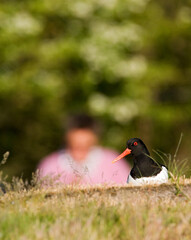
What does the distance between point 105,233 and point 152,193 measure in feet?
3.83

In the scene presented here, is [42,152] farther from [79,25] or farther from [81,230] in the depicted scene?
[81,230]

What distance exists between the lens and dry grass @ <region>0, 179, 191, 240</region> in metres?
3.19

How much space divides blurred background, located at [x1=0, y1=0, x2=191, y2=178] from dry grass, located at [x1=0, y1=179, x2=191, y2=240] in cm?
1136

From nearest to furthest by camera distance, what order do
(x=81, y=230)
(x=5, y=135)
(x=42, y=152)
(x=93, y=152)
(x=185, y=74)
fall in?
(x=81, y=230)
(x=93, y=152)
(x=42, y=152)
(x=5, y=135)
(x=185, y=74)

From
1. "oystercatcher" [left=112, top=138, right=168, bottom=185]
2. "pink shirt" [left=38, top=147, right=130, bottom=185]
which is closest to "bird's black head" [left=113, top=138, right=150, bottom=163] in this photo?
"oystercatcher" [left=112, top=138, right=168, bottom=185]

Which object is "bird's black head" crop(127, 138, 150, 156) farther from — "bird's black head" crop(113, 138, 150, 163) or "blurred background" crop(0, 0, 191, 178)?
"blurred background" crop(0, 0, 191, 178)

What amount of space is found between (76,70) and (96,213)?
16.2 meters

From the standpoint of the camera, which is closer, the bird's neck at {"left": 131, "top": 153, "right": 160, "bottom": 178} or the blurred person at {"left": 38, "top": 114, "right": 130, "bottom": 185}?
the bird's neck at {"left": 131, "top": 153, "right": 160, "bottom": 178}

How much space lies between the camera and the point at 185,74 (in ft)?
71.9

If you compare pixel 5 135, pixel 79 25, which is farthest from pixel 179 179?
pixel 79 25

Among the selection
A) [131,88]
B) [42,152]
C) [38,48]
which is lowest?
[42,152]

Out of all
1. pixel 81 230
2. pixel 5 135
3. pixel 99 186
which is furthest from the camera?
pixel 5 135

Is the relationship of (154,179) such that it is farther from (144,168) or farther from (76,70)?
(76,70)

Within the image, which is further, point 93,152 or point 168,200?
point 93,152
